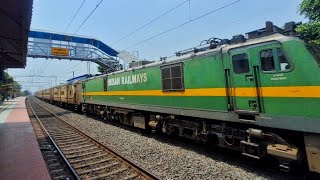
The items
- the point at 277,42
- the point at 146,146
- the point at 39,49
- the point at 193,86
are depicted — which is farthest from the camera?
the point at 39,49

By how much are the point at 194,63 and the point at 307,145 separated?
15.2ft

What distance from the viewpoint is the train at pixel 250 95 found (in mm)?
6641

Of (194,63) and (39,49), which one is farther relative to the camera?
(39,49)

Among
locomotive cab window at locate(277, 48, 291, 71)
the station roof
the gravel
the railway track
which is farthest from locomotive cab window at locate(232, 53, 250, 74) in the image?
the station roof

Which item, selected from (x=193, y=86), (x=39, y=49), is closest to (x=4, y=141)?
(x=193, y=86)

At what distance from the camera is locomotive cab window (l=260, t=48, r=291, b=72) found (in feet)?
23.1

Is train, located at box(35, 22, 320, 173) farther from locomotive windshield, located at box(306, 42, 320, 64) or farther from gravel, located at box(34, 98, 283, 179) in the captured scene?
gravel, located at box(34, 98, 283, 179)

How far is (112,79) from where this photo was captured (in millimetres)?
18172

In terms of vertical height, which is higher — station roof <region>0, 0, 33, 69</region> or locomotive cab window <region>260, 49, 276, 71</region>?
station roof <region>0, 0, 33, 69</region>

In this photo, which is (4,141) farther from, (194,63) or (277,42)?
(277,42)

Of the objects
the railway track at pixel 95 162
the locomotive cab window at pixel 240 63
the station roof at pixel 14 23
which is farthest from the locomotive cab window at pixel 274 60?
the station roof at pixel 14 23

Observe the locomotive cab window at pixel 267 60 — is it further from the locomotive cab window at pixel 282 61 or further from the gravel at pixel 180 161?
the gravel at pixel 180 161

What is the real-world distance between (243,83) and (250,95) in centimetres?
41

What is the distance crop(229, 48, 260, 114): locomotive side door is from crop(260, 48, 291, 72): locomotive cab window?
33 centimetres
